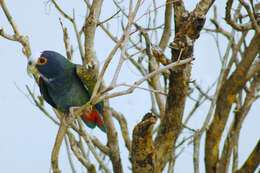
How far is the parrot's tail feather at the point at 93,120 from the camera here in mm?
3227

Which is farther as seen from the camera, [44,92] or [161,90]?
[44,92]

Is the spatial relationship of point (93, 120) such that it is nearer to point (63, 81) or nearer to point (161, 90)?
point (63, 81)

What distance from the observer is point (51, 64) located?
276cm

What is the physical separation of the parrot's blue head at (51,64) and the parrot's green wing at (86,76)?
0.13 metres

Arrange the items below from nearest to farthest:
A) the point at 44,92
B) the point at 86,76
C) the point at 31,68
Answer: the point at 31,68 < the point at 86,76 < the point at 44,92

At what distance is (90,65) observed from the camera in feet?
Result: 8.38

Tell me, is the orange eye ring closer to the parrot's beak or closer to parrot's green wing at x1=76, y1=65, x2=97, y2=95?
the parrot's beak

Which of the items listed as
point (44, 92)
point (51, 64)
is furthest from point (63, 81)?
point (44, 92)

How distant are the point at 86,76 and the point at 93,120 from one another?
0.70m

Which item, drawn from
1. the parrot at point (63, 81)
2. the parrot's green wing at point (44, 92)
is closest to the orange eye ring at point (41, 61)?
the parrot at point (63, 81)

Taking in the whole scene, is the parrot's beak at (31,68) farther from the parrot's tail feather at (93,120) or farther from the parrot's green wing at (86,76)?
the parrot's tail feather at (93,120)

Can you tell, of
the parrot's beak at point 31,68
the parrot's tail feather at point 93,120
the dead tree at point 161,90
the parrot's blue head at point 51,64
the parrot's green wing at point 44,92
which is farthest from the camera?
the parrot's tail feather at point 93,120

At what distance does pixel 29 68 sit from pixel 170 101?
1.17m

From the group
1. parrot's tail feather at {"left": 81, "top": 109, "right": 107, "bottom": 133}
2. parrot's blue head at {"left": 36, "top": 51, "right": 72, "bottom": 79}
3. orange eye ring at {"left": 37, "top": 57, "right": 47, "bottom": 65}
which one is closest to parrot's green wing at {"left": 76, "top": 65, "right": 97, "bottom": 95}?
parrot's blue head at {"left": 36, "top": 51, "right": 72, "bottom": 79}
